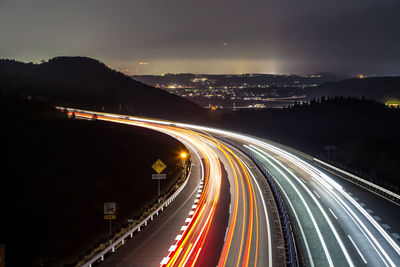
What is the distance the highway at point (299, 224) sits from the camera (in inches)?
783

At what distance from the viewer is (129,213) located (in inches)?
1598

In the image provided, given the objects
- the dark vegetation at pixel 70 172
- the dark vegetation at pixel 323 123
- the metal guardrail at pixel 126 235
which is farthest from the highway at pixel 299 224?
the dark vegetation at pixel 323 123

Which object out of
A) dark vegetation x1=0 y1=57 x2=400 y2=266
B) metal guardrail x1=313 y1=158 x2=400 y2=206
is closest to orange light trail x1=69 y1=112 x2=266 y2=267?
dark vegetation x1=0 y1=57 x2=400 y2=266

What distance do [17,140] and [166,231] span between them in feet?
128

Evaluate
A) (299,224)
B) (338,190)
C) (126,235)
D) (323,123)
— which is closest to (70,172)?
(126,235)

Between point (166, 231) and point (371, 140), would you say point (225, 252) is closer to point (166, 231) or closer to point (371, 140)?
point (166, 231)

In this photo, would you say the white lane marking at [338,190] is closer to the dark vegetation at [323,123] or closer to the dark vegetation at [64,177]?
the dark vegetation at [64,177]

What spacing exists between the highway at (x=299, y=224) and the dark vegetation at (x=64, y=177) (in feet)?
25.0

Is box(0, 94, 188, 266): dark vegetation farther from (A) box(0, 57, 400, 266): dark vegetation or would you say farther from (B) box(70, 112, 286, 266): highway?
(B) box(70, 112, 286, 266): highway

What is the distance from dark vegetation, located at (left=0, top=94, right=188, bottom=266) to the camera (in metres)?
33.6

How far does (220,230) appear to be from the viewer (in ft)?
78.5

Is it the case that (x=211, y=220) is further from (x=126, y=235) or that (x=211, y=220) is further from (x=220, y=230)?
(x=126, y=235)

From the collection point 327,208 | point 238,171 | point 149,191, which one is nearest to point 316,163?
point 238,171

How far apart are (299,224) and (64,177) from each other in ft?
117
